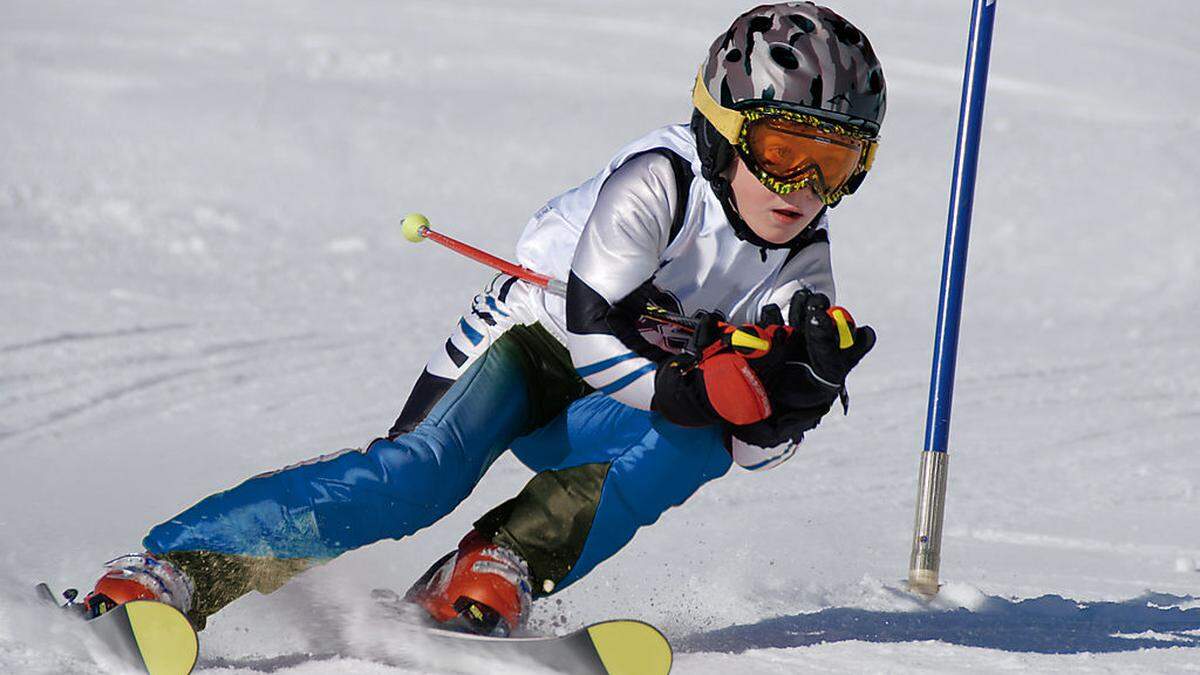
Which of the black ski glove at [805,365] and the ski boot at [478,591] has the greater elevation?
the black ski glove at [805,365]

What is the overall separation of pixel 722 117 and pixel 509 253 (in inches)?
201

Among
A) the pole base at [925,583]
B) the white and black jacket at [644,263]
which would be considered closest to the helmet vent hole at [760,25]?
the white and black jacket at [644,263]

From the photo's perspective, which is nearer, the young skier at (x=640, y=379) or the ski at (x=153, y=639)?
the ski at (x=153, y=639)

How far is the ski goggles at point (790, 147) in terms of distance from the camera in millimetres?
2932

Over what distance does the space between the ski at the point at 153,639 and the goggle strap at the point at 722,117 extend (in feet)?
4.47

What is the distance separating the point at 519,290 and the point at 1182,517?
105 inches

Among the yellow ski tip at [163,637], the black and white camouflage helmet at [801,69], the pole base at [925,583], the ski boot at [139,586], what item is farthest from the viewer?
the pole base at [925,583]

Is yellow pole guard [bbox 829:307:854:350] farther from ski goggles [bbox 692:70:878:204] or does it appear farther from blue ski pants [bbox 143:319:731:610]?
blue ski pants [bbox 143:319:731:610]

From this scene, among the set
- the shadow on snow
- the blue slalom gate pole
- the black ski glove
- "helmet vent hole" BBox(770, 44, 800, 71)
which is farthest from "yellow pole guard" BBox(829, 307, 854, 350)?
the blue slalom gate pole

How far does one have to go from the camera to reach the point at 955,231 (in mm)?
3994

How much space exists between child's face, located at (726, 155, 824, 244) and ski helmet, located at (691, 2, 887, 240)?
0.02m

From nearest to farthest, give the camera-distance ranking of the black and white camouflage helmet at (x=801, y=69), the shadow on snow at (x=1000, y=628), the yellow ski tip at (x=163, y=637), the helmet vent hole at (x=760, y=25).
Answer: the yellow ski tip at (x=163, y=637) → the black and white camouflage helmet at (x=801, y=69) → the helmet vent hole at (x=760, y=25) → the shadow on snow at (x=1000, y=628)

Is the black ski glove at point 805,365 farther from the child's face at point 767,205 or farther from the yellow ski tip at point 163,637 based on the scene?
the yellow ski tip at point 163,637

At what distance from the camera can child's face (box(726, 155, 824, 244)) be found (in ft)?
9.73
